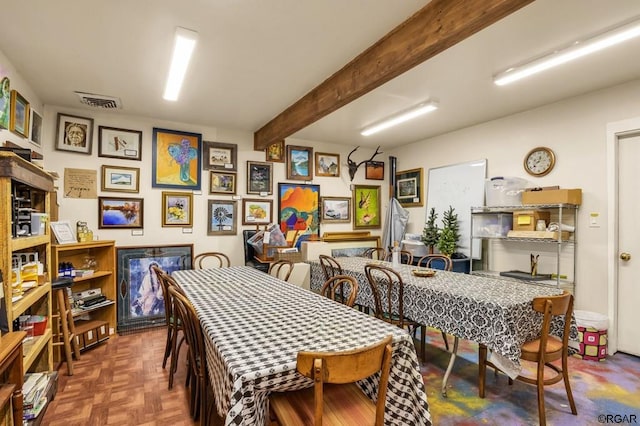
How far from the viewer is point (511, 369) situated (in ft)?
6.94

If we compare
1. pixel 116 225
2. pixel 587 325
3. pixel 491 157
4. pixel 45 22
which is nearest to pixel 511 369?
pixel 587 325

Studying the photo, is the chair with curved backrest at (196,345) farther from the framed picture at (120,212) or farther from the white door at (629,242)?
the white door at (629,242)

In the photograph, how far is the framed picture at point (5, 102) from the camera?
96.8 inches

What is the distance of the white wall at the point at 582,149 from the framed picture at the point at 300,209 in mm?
2745

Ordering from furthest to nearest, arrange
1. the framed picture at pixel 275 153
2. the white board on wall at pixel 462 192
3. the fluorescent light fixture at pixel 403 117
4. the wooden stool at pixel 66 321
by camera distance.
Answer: the framed picture at pixel 275 153
the white board on wall at pixel 462 192
the fluorescent light fixture at pixel 403 117
the wooden stool at pixel 66 321

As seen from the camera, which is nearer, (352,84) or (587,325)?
(352,84)

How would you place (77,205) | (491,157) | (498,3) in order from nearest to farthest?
(498,3) → (77,205) → (491,157)

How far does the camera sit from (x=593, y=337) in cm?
313

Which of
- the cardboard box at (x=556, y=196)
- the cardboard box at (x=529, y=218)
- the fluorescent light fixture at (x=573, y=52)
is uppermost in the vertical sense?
the fluorescent light fixture at (x=573, y=52)

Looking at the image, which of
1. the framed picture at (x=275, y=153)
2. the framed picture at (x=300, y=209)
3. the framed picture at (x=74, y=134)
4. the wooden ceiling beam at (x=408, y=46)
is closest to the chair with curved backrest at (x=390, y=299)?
the wooden ceiling beam at (x=408, y=46)

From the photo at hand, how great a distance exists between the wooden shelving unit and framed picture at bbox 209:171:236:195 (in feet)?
Result: 6.74

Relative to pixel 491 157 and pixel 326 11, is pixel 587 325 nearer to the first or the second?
pixel 491 157

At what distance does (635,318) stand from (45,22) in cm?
556

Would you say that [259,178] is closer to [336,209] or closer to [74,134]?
[336,209]
